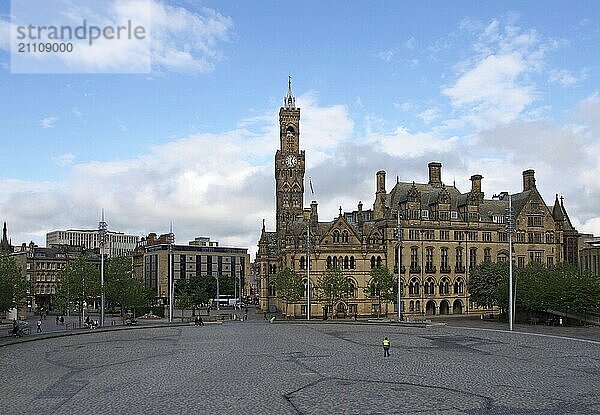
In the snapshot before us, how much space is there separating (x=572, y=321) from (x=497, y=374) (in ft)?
157

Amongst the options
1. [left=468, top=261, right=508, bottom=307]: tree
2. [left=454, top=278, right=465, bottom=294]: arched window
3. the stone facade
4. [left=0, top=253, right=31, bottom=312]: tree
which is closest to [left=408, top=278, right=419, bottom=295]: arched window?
[left=454, top=278, right=465, bottom=294]: arched window

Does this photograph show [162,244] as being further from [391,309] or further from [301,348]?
[301,348]

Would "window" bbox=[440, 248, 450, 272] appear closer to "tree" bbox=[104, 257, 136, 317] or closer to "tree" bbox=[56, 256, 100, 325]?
"tree" bbox=[104, 257, 136, 317]

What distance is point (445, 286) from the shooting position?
4242 inches

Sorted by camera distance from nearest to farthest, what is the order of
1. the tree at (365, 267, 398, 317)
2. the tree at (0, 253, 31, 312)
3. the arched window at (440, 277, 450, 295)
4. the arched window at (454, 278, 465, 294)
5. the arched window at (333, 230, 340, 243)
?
the tree at (0, 253, 31, 312)
the tree at (365, 267, 398, 317)
the arched window at (333, 230, 340, 243)
the arched window at (440, 277, 450, 295)
the arched window at (454, 278, 465, 294)

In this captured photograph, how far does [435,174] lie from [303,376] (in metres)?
86.2

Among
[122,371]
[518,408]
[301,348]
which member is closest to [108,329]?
[301,348]

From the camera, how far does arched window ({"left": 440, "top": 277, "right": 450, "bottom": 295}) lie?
107 m

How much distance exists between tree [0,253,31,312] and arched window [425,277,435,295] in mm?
55170

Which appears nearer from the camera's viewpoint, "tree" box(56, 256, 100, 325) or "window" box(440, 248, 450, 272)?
"tree" box(56, 256, 100, 325)

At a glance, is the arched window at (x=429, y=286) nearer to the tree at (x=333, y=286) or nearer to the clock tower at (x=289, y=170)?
the tree at (x=333, y=286)

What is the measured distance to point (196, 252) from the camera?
19000 cm

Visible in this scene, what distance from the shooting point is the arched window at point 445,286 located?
107m

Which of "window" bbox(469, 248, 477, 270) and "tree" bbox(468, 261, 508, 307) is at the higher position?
"window" bbox(469, 248, 477, 270)
